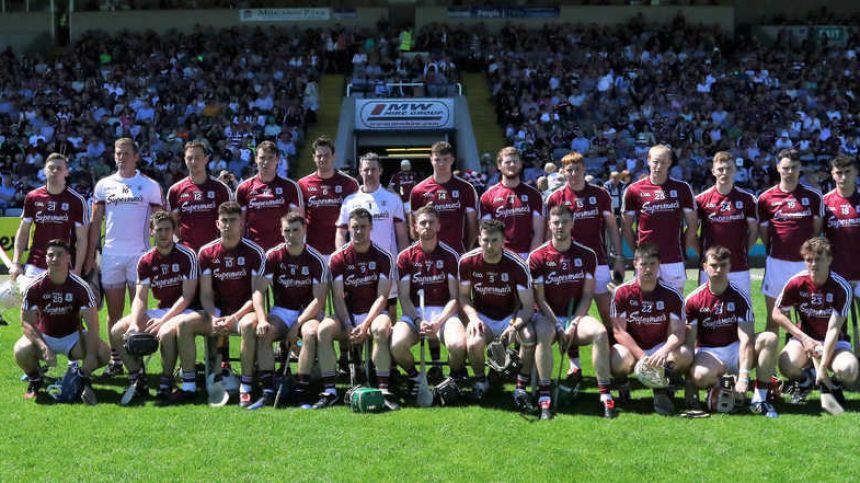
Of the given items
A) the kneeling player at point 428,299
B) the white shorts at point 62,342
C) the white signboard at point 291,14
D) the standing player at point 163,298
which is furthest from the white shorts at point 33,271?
the white signboard at point 291,14

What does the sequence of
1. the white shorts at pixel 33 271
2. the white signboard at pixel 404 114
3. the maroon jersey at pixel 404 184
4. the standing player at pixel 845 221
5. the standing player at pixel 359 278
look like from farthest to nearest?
the white signboard at pixel 404 114
the maroon jersey at pixel 404 184
the white shorts at pixel 33 271
the standing player at pixel 845 221
the standing player at pixel 359 278

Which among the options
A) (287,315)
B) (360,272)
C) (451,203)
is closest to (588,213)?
(451,203)

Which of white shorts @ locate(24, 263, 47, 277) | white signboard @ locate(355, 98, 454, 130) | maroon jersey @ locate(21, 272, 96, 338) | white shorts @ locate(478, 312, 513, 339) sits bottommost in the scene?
white shorts @ locate(478, 312, 513, 339)

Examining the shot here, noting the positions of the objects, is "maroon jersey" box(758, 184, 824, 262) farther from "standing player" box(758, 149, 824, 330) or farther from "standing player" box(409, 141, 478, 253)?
"standing player" box(409, 141, 478, 253)

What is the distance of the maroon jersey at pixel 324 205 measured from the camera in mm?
8969

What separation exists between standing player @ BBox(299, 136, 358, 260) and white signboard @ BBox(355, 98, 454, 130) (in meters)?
15.6

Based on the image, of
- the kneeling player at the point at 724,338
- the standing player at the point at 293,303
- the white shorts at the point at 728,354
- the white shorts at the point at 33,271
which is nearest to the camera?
the kneeling player at the point at 724,338

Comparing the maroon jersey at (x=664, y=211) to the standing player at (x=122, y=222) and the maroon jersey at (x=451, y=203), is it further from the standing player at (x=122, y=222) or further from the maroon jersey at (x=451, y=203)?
the standing player at (x=122, y=222)

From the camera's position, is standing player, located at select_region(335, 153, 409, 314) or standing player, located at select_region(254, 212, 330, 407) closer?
standing player, located at select_region(254, 212, 330, 407)

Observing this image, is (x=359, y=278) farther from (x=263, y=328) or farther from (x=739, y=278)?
(x=739, y=278)

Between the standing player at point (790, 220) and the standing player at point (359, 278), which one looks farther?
the standing player at point (790, 220)

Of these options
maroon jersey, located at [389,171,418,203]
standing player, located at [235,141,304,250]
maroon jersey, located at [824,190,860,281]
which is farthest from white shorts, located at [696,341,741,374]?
maroon jersey, located at [389,171,418,203]

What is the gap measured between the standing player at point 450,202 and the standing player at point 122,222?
2378mm

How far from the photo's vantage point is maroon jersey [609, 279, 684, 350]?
740cm
